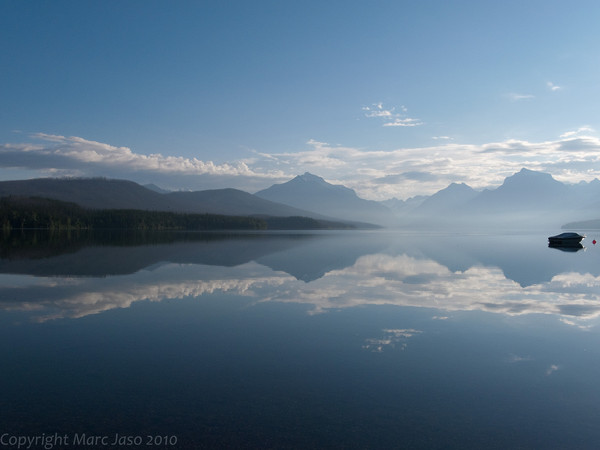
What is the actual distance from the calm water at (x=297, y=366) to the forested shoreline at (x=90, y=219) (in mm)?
123412

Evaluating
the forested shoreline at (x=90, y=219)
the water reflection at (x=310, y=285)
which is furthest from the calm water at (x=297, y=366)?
the forested shoreline at (x=90, y=219)

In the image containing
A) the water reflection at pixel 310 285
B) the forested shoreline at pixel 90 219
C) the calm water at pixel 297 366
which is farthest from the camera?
the forested shoreline at pixel 90 219

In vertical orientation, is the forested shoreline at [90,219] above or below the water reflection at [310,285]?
above

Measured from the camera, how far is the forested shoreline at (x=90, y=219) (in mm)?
129125

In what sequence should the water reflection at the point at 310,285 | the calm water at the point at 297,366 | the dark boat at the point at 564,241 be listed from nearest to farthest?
the calm water at the point at 297,366 < the water reflection at the point at 310,285 < the dark boat at the point at 564,241

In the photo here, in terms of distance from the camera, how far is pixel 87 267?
97.4ft

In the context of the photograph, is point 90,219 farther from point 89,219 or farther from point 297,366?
point 297,366

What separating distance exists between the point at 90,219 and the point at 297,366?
515ft

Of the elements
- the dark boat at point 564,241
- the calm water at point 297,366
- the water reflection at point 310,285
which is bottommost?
the calm water at point 297,366

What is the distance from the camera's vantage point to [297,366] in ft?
33.9

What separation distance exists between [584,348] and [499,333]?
7.79 ft

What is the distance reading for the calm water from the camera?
7184 millimetres

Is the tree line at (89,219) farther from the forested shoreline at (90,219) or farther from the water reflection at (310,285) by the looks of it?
the water reflection at (310,285)

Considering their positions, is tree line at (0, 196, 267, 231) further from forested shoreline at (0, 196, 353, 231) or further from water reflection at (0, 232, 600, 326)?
water reflection at (0, 232, 600, 326)
